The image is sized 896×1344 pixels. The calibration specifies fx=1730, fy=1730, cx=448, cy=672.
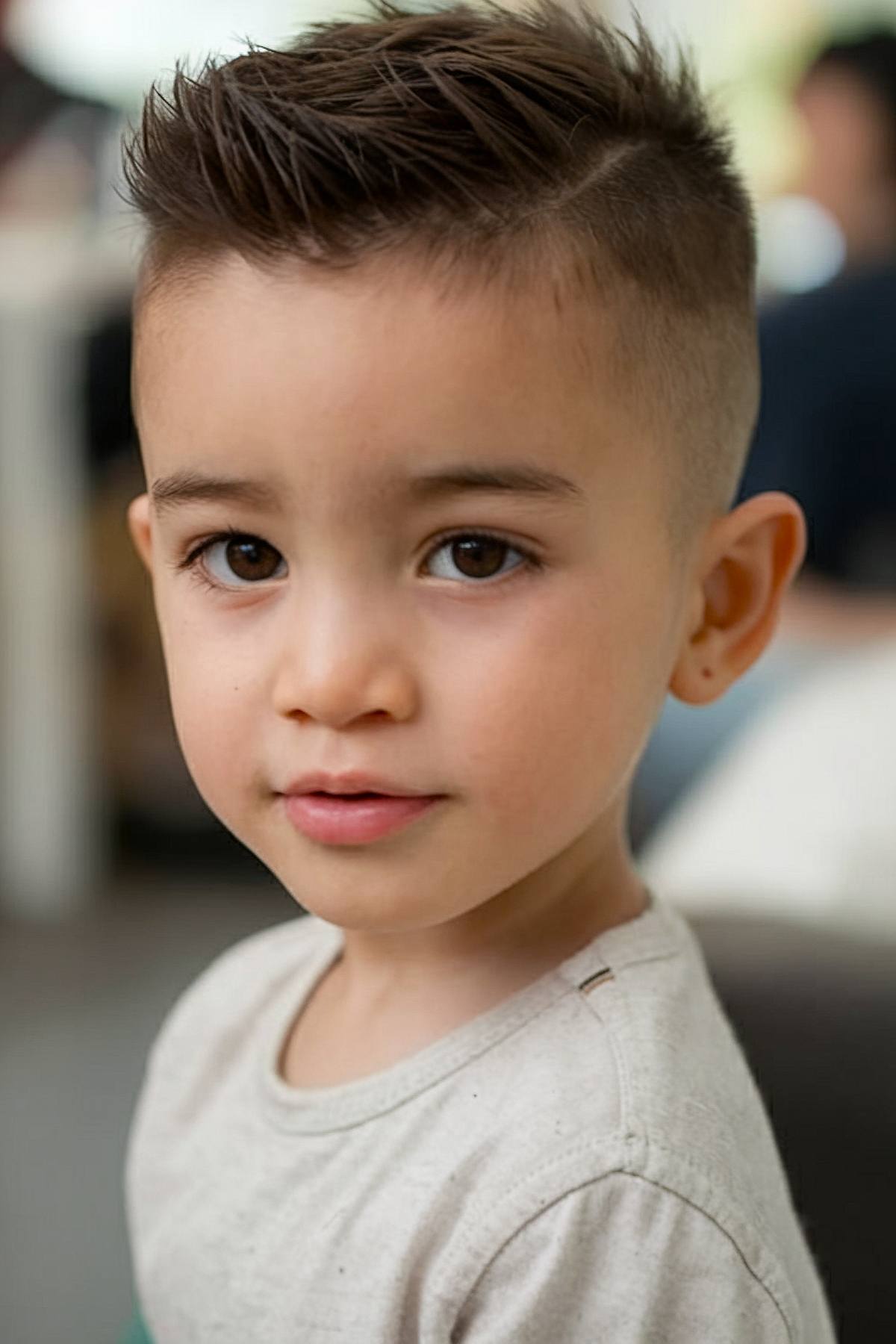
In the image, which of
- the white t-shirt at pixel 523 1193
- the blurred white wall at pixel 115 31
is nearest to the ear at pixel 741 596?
the white t-shirt at pixel 523 1193

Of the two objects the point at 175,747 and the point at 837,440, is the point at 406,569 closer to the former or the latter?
the point at 837,440

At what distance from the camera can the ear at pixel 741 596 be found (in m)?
0.79

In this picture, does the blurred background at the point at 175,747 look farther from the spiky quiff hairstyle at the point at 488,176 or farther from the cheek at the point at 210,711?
the cheek at the point at 210,711

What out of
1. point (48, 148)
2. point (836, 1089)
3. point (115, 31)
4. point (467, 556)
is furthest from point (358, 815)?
point (115, 31)

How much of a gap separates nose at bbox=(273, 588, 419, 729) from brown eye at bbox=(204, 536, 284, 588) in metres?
0.04

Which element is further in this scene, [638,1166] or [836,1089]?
[836,1089]

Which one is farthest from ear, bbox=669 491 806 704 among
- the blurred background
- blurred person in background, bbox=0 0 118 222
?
blurred person in background, bbox=0 0 118 222

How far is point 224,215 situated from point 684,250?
7.5 inches

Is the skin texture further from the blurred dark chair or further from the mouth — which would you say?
the blurred dark chair

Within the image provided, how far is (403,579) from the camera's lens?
657mm

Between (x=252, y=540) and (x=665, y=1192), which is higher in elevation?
(x=252, y=540)

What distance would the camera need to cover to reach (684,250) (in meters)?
0.72

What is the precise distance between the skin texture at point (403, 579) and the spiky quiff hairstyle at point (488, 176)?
18 mm

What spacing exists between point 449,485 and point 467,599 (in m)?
0.04
